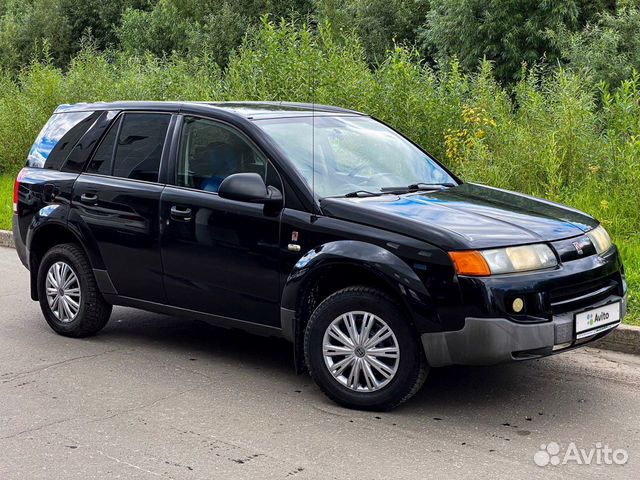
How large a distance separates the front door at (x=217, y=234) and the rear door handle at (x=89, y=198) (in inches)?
28.4

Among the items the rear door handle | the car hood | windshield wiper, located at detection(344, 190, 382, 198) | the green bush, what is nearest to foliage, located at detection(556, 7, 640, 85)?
the green bush

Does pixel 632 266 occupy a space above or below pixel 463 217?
below

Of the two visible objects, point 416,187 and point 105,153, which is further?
point 105,153

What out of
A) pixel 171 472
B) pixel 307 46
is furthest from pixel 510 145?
pixel 171 472

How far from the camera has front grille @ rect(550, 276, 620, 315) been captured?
5273 mm

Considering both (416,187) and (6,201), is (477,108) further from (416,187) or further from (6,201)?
(6,201)

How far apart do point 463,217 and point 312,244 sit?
0.90 meters

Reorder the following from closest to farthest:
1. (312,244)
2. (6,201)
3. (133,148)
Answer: (312,244)
(133,148)
(6,201)

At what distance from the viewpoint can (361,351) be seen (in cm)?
546

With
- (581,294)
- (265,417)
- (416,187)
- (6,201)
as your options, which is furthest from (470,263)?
(6,201)

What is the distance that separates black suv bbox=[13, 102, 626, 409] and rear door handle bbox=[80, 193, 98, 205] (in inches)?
0.5

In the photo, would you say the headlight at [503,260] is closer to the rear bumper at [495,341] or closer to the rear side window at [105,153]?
the rear bumper at [495,341]

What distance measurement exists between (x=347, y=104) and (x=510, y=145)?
2.35 m

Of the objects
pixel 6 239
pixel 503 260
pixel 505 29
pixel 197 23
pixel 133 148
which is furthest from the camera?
pixel 197 23
